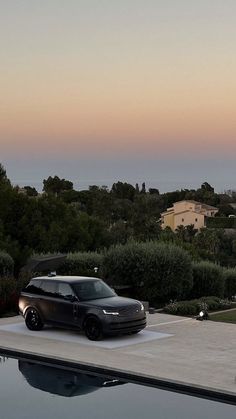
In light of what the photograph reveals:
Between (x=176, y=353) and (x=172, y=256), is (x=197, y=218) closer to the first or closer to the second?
(x=172, y=256)

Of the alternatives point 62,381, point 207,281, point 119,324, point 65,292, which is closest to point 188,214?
point 207,281

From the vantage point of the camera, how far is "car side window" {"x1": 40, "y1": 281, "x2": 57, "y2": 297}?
54.7 feet

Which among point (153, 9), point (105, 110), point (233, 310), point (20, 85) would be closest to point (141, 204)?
point (105, 110)

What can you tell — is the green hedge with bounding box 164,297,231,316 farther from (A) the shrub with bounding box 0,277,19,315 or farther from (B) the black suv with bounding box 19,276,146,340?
(A) the shrub with bounding box 0,277,19,315

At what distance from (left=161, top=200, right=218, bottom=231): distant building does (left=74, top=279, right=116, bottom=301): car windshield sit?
103 m

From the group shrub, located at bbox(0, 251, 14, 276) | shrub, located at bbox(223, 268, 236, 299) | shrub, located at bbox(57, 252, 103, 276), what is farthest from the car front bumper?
shrub, located at bbox(223, 268, 236, 299)

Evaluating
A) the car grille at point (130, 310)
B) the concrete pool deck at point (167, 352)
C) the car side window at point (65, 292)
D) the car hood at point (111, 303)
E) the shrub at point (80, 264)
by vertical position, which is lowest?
the concrete pool deck at point (167, 352)

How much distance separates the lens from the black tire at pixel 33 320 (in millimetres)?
16906

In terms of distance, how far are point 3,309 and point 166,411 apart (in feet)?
32.3

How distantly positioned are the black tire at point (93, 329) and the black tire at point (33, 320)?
163cm

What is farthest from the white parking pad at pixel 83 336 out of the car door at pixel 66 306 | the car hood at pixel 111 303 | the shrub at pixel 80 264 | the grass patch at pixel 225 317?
the shrub at pixel 80 264

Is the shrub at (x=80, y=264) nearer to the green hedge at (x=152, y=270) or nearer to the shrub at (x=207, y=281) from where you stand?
the green hedge at (x=152, y=270)

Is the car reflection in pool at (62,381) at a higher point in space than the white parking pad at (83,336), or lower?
lower

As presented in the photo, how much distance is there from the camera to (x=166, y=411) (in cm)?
1073
